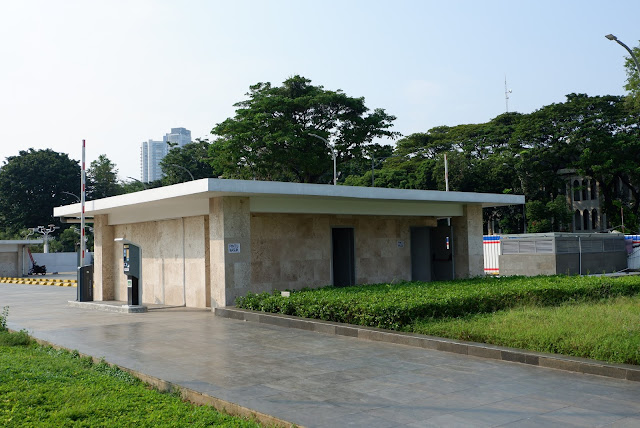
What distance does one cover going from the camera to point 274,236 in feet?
57.4

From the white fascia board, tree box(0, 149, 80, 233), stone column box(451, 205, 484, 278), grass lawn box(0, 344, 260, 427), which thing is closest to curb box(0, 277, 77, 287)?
the white fascia board

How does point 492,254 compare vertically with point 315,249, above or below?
below

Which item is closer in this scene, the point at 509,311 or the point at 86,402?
the point at 86,402

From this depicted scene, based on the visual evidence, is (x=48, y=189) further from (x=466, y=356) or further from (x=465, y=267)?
(x=466, y=356)

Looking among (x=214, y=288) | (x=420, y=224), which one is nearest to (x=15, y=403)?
(x=214, y=288)

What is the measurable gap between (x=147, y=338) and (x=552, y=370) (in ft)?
24.0

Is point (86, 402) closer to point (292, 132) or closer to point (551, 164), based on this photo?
point (292, 132)

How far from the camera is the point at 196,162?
61.2m

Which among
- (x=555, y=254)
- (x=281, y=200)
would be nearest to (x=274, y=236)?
(x=281, y=200)

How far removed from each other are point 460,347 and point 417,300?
97.9 inches

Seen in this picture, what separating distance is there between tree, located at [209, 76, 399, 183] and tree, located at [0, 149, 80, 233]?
2681 cm

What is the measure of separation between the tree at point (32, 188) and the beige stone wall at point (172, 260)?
48.6 meters

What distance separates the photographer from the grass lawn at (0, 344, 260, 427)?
18.6ft

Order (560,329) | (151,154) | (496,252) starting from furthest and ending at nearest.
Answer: (151,154) → (496,252) → (560,329)
